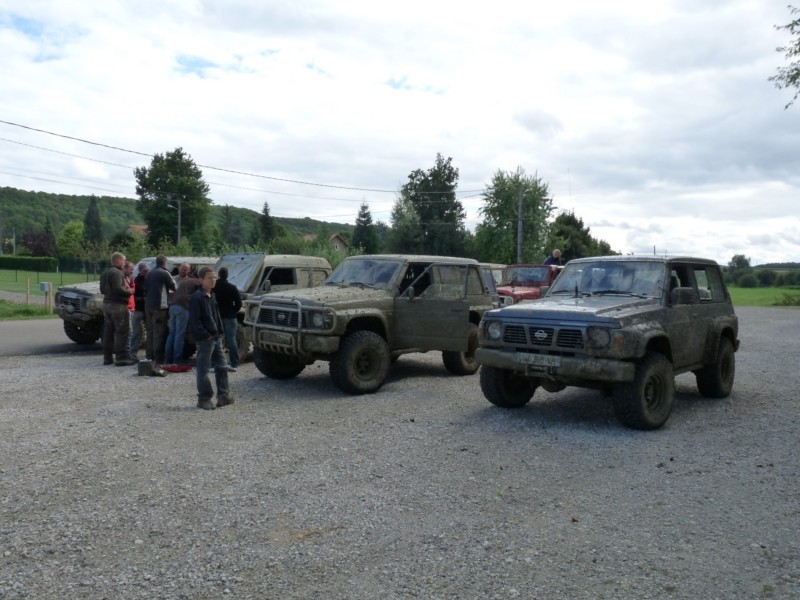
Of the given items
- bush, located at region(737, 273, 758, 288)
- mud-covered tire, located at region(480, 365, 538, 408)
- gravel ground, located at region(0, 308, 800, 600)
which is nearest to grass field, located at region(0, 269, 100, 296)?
gravel ground, located at region(0, 308, 800, 600)

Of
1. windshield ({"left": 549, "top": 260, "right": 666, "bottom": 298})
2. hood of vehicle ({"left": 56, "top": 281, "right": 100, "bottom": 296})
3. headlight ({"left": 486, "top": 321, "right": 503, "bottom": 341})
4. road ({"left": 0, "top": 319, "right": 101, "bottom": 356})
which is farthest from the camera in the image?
road ({"left": 0, "top": 319, "right": 101, "bottom": 356})

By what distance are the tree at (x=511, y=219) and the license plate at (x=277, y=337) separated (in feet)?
163

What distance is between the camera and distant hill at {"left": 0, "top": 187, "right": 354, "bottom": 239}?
14512cm

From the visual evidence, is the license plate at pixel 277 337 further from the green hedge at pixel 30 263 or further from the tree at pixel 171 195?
the tree at pixel 171 195

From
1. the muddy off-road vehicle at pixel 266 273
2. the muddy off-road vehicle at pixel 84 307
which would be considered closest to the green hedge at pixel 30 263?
the muddy off-road vehicle at pixel 84 307

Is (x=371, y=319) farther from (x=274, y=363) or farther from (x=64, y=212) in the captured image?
(x=64, y=212)

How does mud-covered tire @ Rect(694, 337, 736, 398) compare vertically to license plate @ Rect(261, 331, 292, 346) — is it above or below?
below

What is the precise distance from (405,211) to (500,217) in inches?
349

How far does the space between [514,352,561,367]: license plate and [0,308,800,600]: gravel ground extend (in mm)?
721

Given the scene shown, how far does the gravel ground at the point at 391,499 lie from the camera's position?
433cm

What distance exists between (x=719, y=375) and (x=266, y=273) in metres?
7.79

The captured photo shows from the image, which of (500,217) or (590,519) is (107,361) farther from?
(500,217)

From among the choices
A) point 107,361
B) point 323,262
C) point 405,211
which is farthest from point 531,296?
point 405,211

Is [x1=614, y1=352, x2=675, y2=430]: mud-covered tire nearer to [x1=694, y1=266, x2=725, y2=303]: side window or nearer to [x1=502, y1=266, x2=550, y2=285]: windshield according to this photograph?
[x1=694, y1=266, x2=725, y2=303]: side window
